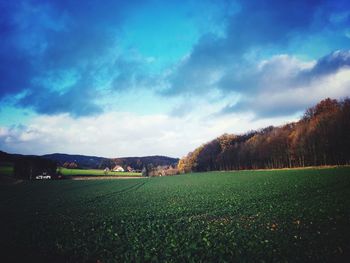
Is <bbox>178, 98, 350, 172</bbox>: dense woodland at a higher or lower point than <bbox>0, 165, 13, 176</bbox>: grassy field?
higher

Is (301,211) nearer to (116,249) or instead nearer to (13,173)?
(116,249)

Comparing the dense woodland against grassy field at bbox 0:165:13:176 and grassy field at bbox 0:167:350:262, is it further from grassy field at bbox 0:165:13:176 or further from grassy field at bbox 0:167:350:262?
grassy field at bbox 0:165:13:176

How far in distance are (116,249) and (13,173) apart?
95.7m

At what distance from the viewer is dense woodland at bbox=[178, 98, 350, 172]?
213ft

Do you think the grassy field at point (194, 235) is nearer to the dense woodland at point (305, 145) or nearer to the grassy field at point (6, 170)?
the dense woodland at point (305, 145)

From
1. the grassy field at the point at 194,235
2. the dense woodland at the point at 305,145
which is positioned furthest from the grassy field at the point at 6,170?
the dense woodland at the point at 305,145

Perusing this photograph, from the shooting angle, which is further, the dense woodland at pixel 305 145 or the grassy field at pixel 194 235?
the dense woodland at pixel 305 145

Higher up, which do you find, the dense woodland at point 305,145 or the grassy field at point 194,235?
the dense woodland at point 305,145

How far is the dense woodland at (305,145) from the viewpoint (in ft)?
213

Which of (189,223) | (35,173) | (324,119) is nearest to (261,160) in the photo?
(324,119)

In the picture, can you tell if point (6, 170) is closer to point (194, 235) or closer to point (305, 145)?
point (194, 235)

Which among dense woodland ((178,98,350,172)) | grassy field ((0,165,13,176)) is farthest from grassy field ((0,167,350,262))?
grassy field ((0,165,13,176))

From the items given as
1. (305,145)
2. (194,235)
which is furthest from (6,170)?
(305,145)

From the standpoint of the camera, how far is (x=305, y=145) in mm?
74750
